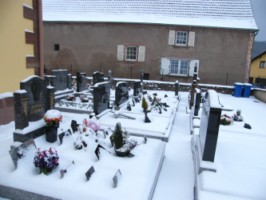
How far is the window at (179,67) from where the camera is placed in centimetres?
2155

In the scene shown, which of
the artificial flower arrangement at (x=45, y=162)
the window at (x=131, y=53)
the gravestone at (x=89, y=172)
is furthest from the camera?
the window at (x=131, y=53)

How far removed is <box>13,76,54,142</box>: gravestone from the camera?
5957mm

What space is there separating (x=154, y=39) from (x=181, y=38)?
8.14 feet

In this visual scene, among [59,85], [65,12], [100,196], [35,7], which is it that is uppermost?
[65,12]

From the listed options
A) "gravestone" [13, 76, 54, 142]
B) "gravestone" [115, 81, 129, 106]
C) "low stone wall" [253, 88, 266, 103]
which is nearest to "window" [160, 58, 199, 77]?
"low stone wall" [253, 88, 266, 103]

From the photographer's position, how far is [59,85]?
1275 cm

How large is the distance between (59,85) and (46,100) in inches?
226

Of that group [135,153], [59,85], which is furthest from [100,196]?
[59,85]

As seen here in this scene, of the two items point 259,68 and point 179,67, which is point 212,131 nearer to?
point 179,67

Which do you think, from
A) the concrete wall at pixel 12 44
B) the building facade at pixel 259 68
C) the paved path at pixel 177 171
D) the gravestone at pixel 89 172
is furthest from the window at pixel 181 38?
the building facade at pixel 259 68

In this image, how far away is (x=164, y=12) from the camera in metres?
21.8

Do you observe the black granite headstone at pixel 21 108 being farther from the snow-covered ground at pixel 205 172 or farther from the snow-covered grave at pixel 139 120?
the snow-covered grave at pixel 139 120

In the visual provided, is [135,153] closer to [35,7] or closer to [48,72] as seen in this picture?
[35,7]

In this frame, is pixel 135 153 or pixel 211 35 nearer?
pixel 135 153
